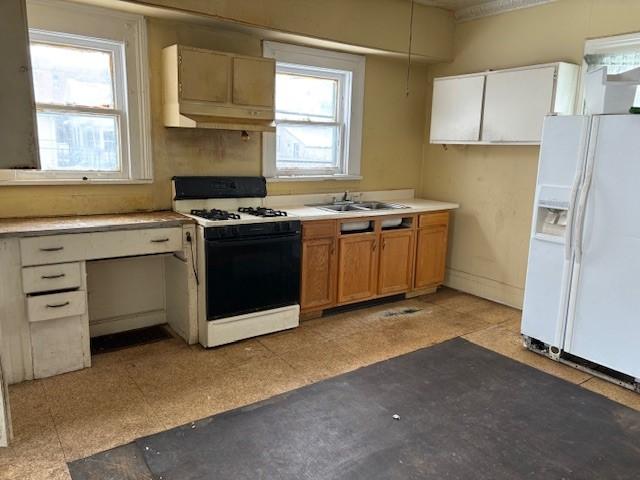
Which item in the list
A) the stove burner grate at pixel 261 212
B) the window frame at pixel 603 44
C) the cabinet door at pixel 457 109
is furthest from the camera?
the cabinet door at pixel 457 109

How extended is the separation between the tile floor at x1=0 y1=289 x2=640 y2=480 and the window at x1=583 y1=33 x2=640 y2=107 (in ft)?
6.77

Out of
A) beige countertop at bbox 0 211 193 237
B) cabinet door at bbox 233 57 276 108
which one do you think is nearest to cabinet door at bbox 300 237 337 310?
beige countertop at bbox 0 211 193 237

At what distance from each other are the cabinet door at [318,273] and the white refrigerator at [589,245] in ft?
4.92

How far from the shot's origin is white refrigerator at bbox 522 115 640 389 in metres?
2.88

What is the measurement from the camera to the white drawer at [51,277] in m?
2.79

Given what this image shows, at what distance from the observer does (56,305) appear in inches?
113

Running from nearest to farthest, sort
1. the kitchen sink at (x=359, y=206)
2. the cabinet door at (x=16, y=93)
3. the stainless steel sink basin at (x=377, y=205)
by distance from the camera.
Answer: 1. the cabinet door at (x=16, y=93)
2. the kitchen sink at (x=359, y=206)
3. the stainless steel sink basin at (x=377, y=205)

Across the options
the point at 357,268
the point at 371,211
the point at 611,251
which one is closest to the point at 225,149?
the point at 371,211

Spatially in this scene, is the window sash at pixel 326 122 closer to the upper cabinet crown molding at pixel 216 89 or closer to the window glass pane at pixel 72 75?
the upper cabinet crown molding at pixel 216 89

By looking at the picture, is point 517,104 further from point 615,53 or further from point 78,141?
point 78,141

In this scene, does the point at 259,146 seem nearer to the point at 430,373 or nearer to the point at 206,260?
the point at 206,260

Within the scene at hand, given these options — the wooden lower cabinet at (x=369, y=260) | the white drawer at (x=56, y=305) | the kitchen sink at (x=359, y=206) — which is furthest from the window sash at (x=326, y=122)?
the white drawer at (x=56, y=305)

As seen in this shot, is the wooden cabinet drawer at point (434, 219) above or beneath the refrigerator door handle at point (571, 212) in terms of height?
beneath

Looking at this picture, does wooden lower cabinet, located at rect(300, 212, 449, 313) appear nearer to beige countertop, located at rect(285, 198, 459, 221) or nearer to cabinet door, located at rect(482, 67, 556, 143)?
beige countertop, located at rect(285, 198, 459, 221)
